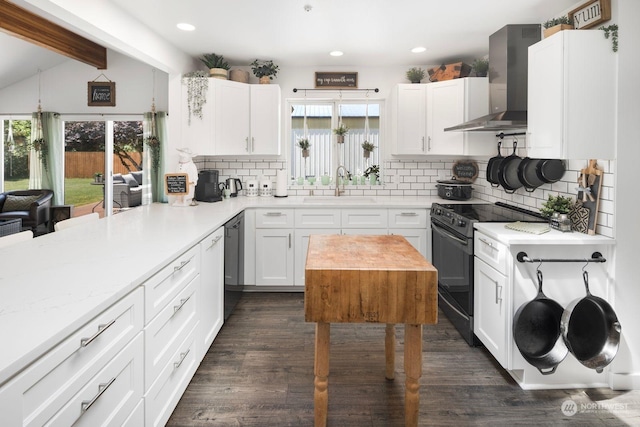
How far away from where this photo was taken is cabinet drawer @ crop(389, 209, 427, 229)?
422 cm

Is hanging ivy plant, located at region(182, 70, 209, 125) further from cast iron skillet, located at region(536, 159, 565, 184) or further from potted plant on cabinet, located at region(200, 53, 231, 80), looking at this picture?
cast iron skillet, located at region(536, 159, 565, 184)

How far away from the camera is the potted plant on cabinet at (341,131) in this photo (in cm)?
488

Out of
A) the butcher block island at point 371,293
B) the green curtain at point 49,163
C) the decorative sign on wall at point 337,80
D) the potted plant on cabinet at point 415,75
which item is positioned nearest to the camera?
the butcher block island at point 371,293

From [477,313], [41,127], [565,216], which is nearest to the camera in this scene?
[565,216]

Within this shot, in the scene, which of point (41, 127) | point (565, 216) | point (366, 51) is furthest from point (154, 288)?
point (41, 127)

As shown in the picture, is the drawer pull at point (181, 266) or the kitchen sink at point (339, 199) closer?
the drawer pull at point (181, 266)

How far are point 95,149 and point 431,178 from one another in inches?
186

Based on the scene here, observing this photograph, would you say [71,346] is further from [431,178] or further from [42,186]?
[42,186]

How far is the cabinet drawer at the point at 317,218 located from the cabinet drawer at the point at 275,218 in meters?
0.08

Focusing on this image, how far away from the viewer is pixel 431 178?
4.91 m

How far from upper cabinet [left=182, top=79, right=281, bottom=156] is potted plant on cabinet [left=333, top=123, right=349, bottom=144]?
735mm

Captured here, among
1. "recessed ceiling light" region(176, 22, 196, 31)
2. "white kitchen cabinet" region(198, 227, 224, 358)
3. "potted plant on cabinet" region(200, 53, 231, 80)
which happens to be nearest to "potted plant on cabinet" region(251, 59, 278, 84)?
"potted plant on cabinet" region(200, 53, 231, 80)

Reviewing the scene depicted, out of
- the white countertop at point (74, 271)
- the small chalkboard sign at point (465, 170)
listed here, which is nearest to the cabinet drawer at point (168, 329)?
the white countertop at point (74, 271)

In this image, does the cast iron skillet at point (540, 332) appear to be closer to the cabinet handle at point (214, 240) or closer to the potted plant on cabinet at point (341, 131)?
the cabinet handle at point (214, 240)
